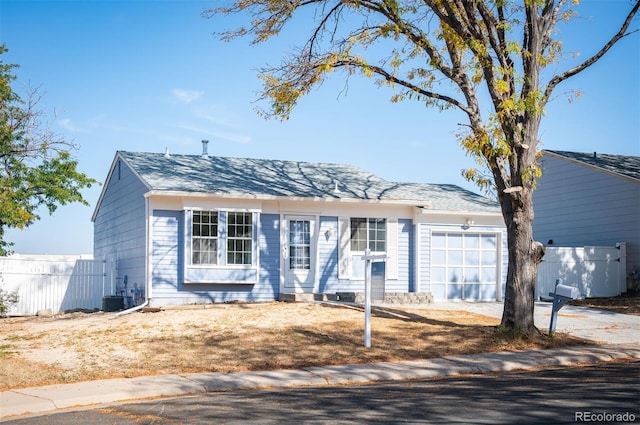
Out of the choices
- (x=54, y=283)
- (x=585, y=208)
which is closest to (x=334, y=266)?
(x=54, y=283)

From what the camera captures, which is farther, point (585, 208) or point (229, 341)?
point (585, 208)

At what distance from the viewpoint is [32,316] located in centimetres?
2233

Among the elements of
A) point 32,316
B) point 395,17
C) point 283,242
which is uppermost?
point 395,17

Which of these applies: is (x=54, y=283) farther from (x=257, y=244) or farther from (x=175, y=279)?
(x=257, y=244)

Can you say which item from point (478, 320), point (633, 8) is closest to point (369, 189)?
point (478, 320)

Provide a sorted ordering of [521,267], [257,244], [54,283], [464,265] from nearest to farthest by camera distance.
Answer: [521,267], [257,244], [54,283], [464,265]

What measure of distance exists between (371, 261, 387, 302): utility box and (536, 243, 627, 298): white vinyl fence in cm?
603

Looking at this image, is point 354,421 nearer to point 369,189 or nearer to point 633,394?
point 633,394

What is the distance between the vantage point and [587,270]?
26359mm

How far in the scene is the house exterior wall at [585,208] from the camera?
2697 cm

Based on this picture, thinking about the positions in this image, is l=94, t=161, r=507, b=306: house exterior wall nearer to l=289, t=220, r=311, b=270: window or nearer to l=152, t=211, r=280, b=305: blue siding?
l=152, t=211, r=280, b=305: blue siding

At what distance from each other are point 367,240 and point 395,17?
8.40m

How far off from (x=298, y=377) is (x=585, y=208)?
65.7ft

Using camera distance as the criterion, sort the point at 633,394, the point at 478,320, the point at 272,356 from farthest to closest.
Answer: the point at 478,320, the point at 272,356, the point at 633,394
